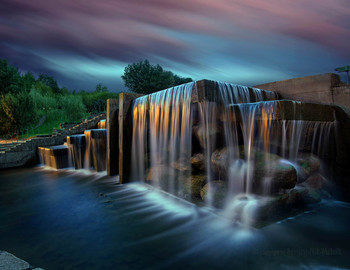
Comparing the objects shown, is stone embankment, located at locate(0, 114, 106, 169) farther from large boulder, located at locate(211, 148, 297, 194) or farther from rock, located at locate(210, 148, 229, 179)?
large boulder, located at locate(211, 148, 297, 194)

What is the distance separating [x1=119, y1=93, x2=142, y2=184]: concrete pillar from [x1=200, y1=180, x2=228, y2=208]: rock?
4014 millimetres

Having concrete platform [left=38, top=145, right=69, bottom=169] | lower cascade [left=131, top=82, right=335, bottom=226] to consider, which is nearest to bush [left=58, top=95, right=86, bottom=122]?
concrete platform [left=38, top=145, right=69, bottom=169]

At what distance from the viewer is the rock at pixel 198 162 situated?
6531mm

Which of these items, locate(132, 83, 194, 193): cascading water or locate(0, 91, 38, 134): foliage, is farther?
locate(0, 91, 38, 134): foliage

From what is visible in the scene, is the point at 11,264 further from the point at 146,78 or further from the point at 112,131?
the point at 146,78

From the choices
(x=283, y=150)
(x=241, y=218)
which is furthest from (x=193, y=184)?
(x=283, y=150)

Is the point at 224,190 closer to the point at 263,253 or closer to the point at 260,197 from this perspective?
the point at 260,197

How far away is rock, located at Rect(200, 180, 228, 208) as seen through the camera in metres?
5.54

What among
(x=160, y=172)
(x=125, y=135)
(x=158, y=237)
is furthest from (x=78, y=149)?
(x=158, y=237)

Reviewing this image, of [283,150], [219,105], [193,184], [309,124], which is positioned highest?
[219,105]

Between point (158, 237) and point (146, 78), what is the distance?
40378 millimetres

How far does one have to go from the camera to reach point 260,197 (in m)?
5.12

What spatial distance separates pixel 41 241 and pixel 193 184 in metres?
3.87

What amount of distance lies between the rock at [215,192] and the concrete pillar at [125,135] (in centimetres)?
401
